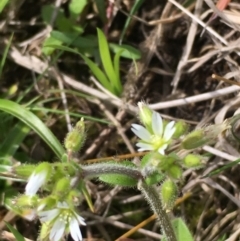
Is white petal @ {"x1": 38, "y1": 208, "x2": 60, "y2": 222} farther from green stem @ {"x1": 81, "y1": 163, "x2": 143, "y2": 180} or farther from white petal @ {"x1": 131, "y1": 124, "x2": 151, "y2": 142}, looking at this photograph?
white petal @ {"x1": 131, "y1": 124, "x2": 151, "y2": 142}

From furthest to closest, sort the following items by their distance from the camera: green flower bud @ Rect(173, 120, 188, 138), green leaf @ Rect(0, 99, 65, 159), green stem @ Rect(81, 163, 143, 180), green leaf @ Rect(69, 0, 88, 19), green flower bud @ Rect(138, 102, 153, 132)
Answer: green leaf @ Rect(69, 0, 88, 19) → green leaf @ Rect(0, 99, 65, 159) → green flower bud @ Rect(138, 102, 153, 132) → green flower bud @ Rect(173, 120, 188, 138) → green stem @ Rect(81, 163, 143, 180)

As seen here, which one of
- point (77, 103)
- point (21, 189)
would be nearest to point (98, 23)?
point (77, 103)

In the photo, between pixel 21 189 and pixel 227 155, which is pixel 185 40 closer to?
pixel 227 155

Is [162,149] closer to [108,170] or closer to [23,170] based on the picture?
[108,170]

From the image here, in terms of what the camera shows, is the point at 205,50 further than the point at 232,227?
Yes

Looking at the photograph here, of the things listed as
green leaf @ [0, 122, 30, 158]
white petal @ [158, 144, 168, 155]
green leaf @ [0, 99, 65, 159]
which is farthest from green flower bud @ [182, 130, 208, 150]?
green leaf @ [0, 122, 30, 158]
